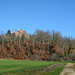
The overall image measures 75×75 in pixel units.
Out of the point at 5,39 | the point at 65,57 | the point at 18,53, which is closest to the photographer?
the point at 65,57

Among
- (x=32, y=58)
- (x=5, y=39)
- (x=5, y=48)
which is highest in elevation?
(x=5, y=39)

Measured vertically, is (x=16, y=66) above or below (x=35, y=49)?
below

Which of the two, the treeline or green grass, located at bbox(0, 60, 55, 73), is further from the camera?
the treeline

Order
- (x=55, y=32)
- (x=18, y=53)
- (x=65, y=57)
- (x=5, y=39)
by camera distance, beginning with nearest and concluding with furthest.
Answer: (x=65, y=57)
(x=18, y=53)
(x=5, y=39)
(x=55, y=32)

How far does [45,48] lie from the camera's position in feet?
233

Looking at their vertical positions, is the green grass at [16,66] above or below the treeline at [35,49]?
below

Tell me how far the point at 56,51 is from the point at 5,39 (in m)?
25.6

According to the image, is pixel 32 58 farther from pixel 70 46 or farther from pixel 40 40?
pixel 70 46

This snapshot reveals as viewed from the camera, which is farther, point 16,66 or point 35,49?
point 35,49

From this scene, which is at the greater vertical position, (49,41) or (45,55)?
(49,41)

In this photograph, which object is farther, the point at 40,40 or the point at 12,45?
the point at 40,40

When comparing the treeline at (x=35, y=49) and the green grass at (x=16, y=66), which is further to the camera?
the treeline at (x=35, y=49)

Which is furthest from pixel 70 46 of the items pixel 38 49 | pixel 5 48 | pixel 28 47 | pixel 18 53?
pixel 5 48

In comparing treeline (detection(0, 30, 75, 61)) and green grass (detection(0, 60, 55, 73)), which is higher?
treeline (detection(0, 30, 75, 61))
